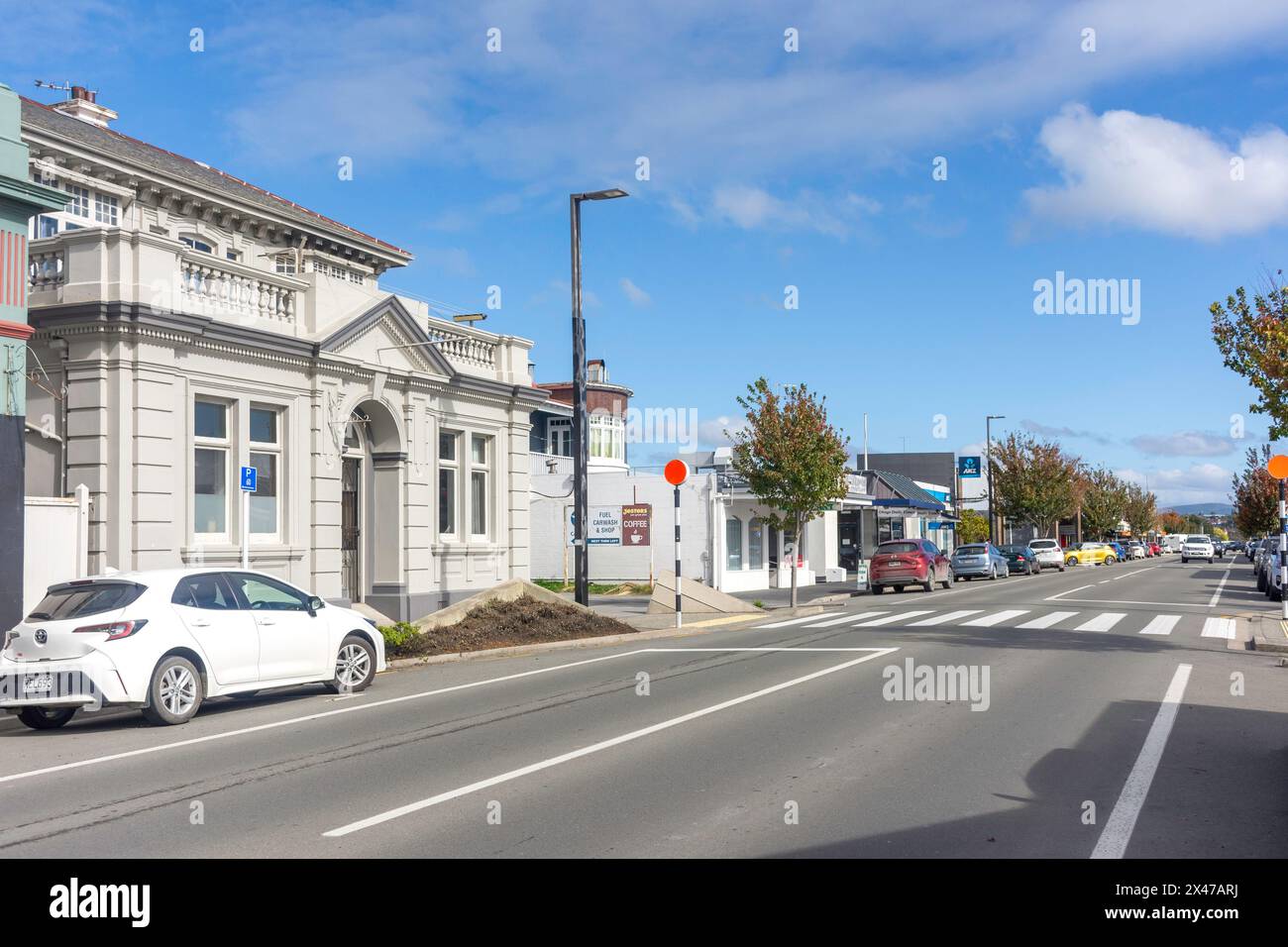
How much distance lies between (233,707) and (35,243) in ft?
27.1

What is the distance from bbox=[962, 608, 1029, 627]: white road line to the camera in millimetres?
21708

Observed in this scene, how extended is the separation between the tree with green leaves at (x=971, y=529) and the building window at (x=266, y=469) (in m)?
56.5

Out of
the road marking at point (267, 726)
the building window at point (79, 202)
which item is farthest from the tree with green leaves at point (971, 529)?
the building window at point (79, 202)

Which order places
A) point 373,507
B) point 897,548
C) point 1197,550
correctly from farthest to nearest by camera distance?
point 1197,550, point 897,548, point 373,507

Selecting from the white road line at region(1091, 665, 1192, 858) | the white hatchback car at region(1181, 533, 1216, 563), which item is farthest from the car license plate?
the white hatchback car at region(1181, 533, 1216, 563)

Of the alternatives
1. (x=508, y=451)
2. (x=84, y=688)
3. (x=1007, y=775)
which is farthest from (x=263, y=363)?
(x=1007, y=775)

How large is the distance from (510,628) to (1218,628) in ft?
40.4

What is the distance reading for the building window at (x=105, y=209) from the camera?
21.1 m

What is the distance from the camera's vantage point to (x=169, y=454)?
1680 cm

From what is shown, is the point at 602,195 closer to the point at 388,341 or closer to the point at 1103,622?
the point at 388,341

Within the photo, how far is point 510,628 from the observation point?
19.4 metres

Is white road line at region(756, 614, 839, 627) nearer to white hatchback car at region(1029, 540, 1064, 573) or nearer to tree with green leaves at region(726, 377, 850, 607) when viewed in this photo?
tree with green leaves at region(726, 377, 850, 607)

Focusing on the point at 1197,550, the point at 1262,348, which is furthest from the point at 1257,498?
the point at 1262,348

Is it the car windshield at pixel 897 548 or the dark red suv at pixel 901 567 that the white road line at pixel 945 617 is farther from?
the car windshield at pixel 897 548
